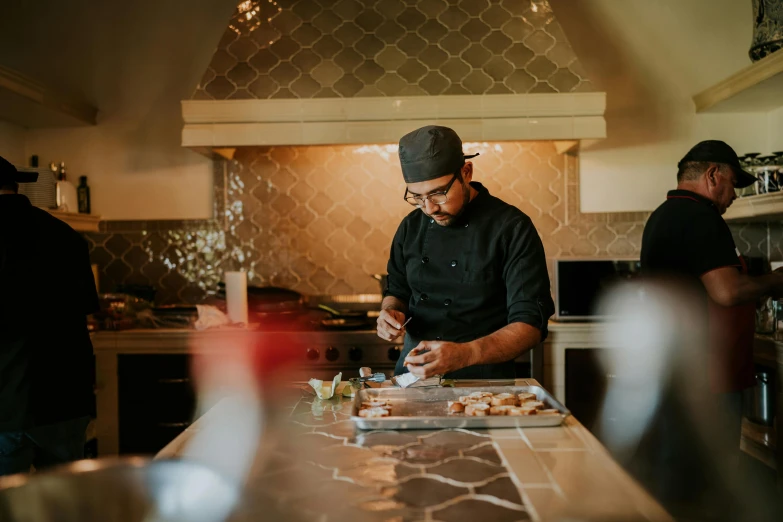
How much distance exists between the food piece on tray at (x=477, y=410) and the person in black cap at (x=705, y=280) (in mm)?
1554

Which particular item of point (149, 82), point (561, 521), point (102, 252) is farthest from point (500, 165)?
point (561, 521)

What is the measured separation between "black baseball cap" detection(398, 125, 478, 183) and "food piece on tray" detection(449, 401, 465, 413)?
819 millimetres

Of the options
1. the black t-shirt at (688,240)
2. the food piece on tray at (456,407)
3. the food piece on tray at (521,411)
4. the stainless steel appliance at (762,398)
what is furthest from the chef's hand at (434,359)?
the stainless steel appliance at (762,398)

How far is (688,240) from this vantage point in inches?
108

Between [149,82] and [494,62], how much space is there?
2164 mm

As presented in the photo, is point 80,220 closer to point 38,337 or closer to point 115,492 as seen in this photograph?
point 38,337

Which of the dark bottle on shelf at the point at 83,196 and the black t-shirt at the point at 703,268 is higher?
the dark bottle on shelf at the point at 83,196

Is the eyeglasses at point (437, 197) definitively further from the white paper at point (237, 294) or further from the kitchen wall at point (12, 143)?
the kitchen wall at point (12, 143)

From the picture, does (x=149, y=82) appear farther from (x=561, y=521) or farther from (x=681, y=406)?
(x=561, y=521)

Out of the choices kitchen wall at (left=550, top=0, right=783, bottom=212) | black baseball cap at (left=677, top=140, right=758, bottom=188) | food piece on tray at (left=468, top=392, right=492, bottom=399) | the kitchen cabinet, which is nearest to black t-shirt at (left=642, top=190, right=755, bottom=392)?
black baseball cap at (left=677, top=140, right=758, bottom=188)

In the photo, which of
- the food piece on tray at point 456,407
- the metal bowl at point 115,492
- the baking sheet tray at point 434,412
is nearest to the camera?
the metal bowl at point 115,492

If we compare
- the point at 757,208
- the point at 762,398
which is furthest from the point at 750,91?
the point at 762,398

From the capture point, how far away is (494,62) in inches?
138

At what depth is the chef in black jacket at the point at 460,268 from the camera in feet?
6.88
